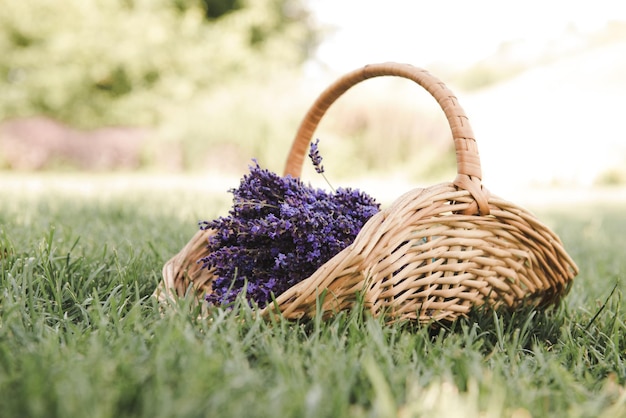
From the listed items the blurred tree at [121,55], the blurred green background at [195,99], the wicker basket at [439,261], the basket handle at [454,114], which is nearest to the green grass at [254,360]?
the wicker basket at [439,261]

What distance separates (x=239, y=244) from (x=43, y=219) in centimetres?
124

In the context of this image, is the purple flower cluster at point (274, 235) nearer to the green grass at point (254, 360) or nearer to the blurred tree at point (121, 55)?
the green grass at point (254, 360)

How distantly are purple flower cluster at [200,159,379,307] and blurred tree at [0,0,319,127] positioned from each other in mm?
9210

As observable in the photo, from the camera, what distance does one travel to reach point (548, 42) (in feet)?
72.7

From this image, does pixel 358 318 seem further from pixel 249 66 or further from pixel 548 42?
pixel 548 42

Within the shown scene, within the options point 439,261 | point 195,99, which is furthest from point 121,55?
point 439,261

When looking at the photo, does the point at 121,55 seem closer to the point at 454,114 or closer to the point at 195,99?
the point at 195,99

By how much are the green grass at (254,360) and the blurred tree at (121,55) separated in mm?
9297

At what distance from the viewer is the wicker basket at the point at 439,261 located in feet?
3.51

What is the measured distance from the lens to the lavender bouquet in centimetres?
118

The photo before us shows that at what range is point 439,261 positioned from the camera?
3.77 ft

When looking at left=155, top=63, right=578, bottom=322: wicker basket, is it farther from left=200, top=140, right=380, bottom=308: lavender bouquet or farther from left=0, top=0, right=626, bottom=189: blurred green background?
left=0, top=0, right=626, bottom=189: blurred green background

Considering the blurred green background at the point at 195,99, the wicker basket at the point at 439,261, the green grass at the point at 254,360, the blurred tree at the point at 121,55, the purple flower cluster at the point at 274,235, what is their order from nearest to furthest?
the green grass at the point at 254,360, the wicker basket at the point at 439,261, the purple flower cluster at the point at 274,235, the blurred green background at the point at 195,99, the blurred tree at the point at 121,55

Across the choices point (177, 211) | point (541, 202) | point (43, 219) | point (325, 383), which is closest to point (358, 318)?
point (325, 383)
